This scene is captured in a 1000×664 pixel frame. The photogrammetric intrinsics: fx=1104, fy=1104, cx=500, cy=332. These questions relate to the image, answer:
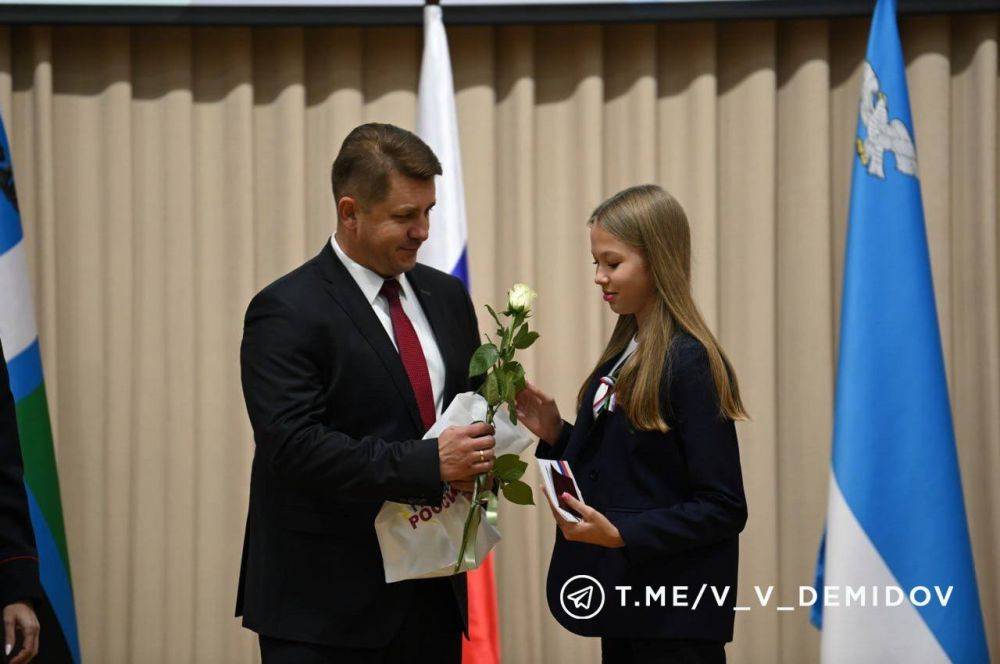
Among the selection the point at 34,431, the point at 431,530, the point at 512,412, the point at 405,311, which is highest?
the point at 405,311

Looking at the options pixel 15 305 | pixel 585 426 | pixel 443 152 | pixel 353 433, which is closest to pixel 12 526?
pixel 353 433

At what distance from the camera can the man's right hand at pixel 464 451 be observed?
7.17ft

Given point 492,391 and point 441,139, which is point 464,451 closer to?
point 492,391

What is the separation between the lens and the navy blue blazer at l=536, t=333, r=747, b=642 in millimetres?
2217

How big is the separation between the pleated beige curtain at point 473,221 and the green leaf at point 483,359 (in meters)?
1.96

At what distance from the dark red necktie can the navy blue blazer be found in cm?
37

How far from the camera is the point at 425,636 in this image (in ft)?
7.85

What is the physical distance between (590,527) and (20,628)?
1094 millimetres

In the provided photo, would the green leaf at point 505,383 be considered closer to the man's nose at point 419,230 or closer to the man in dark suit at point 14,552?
the man's nose at point 419,230

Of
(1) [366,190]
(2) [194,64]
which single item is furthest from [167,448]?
(1) [366,190]

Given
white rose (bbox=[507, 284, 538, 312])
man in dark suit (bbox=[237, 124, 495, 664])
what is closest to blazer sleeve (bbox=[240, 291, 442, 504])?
man in dark suit (bbox=[237, 124, 495, 664])

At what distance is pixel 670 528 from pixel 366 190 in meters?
0.96

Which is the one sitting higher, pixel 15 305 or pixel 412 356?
pixel 15 305

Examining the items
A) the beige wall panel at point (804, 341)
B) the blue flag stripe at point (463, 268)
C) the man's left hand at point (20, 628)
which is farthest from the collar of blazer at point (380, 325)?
the beige wall panel at point (804, 341)
